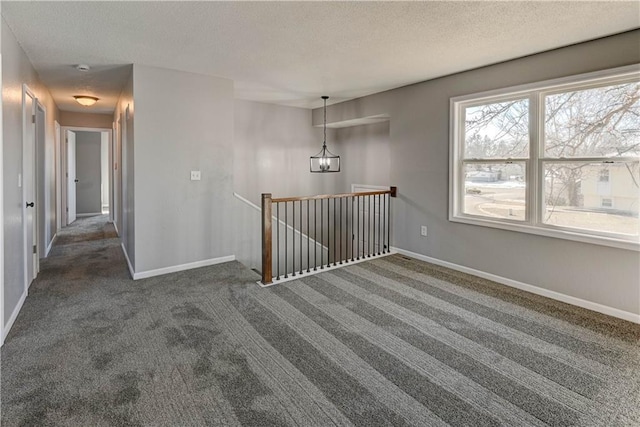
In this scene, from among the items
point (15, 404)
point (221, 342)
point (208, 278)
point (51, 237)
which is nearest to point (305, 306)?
point (221, 342)

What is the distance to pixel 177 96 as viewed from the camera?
13.7ft

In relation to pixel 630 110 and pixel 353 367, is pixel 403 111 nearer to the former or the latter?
pixel 630 110

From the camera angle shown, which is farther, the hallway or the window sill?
the window sill

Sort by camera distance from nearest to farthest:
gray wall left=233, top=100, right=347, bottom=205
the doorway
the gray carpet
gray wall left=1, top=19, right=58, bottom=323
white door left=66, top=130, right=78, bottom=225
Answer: the gray carpet
gray wall left=1, top=19, right=58, bottom=323
the doorway
gray wall left=233, top=100, right=347, bottom=205
white door left=66, top=130, right=78, bottom=225

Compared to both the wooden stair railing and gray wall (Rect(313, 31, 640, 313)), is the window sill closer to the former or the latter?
gray wall (Rect(313, 31, 640, 313))

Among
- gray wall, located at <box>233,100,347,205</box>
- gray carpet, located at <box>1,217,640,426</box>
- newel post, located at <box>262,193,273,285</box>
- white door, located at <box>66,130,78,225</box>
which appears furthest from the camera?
white door, located at <box>66,130,78,225</box>

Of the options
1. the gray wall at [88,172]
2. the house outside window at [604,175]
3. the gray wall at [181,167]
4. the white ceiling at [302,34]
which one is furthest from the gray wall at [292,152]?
the gray wall at [88,172]

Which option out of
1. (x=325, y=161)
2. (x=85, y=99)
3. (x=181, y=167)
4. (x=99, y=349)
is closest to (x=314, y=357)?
(x=99, y=349)

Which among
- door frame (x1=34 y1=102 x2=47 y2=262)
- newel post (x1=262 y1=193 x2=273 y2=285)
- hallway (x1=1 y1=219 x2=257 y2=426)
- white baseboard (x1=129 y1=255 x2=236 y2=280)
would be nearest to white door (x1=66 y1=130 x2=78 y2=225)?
door frame (x1=34 y1=102 x2=47 y2=262)

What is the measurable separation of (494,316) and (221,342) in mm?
2319

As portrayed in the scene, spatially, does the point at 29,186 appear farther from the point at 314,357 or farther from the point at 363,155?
the point at 363,155

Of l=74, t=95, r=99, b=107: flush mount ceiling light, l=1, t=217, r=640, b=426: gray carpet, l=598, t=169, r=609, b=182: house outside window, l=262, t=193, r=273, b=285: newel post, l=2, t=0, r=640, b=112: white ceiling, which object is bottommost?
l=1, t=217, r=640, b=426: gray carpet

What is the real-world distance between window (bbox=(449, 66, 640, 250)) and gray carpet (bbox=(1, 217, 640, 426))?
32.6 inches

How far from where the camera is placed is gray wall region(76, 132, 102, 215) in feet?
29.6
